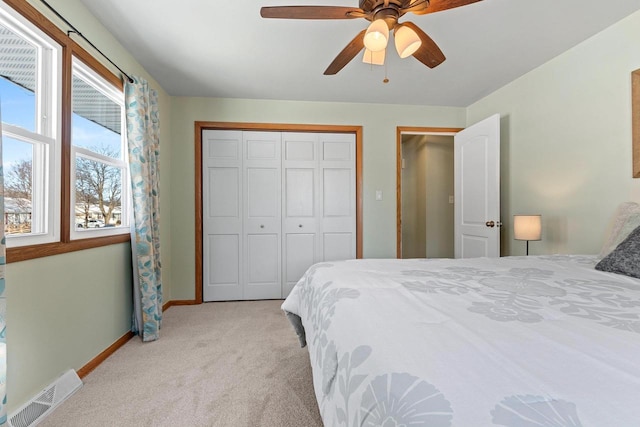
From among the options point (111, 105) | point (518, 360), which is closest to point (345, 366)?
point (518, 360)

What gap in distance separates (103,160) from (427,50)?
2338mm

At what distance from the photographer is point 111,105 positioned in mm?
2334

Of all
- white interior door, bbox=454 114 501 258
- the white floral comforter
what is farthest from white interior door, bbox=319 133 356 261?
the white floral comforter

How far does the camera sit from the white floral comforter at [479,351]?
474mm

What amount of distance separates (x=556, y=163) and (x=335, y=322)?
8.55 feet

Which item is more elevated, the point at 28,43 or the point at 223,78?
the point at 223,78

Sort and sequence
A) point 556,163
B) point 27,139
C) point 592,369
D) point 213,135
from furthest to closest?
point 213,135, point 556,163, point 27,139, point 592,369

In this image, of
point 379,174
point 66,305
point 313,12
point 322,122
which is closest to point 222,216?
point 322,122

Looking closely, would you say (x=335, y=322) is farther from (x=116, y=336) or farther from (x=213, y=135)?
(x=213, y=135)

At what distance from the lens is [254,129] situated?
3.48m

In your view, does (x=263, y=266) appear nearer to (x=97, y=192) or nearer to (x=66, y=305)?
(x=97, y=192)

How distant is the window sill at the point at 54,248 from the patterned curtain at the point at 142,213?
0.19 meters

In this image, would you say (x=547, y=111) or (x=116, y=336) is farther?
(x=547, y=111)

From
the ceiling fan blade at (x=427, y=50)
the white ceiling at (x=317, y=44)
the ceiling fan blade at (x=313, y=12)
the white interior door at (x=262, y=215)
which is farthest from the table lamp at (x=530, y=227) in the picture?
the white interior door at (x=262, y=215)
